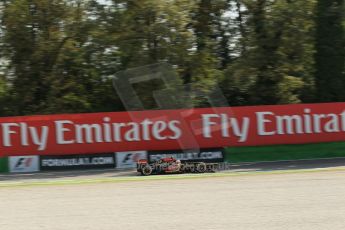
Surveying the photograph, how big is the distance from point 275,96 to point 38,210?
1942 cm

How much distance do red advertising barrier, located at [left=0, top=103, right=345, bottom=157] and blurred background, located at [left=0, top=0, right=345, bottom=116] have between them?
13.2ft

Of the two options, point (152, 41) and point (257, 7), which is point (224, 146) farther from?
point (257, 7)

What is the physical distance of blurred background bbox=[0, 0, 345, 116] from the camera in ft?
87.3

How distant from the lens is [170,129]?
21.9m

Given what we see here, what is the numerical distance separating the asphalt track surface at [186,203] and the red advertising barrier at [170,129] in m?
4.02

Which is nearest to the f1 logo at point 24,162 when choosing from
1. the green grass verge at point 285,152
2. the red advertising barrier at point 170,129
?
the red advertising barrier at point 170,129

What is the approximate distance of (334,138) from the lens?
73.9 feet

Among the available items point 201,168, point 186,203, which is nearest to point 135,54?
point 201,168

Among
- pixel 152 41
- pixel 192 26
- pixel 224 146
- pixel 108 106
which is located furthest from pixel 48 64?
pixel 224 146

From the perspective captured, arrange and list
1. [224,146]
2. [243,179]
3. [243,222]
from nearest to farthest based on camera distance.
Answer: [243,222] → [243,179] → [224,146]

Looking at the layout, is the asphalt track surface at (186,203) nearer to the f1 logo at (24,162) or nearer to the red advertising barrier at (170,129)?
the f1 logo at (24,162)

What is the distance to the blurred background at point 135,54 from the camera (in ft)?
87.3

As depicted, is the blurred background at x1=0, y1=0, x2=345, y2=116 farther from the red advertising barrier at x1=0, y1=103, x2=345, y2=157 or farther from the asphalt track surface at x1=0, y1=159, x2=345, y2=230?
the asphalt track surface at x1=0, y1=159, x2=345, y2=230

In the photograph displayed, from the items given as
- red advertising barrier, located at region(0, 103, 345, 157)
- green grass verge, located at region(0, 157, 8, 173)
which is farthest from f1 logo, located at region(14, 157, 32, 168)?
green grass verge, located at region(0, 157, 8, 173)
